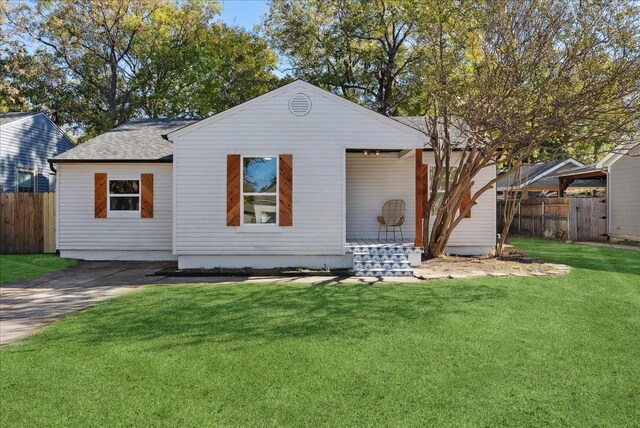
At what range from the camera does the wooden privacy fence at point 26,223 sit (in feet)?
44.7

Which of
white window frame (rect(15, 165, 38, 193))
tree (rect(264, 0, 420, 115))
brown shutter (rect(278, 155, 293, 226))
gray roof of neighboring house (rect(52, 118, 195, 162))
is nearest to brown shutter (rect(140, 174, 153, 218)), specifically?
gray roof of neighboring house (rect(52, 118, 195, 162))

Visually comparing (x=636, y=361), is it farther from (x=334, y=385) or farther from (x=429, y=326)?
(x=334, y=385)

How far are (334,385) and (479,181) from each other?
9870 millimetres

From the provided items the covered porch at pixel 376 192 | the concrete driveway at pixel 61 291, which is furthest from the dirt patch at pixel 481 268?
the concrete driveway at pixel 61 291

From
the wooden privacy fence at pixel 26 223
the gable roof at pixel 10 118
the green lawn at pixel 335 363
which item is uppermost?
the gable roof at pixel 10 118

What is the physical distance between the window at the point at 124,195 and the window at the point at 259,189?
3.66m

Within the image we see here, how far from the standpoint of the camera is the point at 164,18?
23.5 m

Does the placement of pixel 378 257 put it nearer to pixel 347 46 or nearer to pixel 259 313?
pixel 259 313

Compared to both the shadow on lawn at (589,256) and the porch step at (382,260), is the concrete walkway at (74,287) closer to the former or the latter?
the porch step at (382,260)

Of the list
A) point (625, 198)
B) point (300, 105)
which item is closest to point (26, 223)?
point (300, 105)

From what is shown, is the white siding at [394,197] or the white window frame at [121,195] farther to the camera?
the white siding at [394,197]

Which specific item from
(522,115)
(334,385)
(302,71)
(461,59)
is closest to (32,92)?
(302,71)

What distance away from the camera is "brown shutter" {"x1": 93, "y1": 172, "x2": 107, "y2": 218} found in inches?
478

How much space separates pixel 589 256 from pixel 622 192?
225 inches
